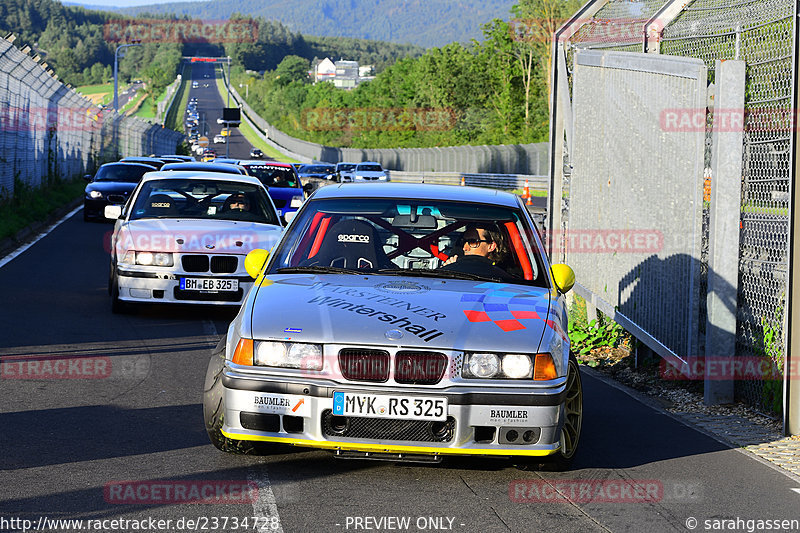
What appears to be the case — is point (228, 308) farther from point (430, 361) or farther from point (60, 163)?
point (60, 163)

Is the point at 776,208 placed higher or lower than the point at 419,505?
higher

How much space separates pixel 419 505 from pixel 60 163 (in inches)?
1305

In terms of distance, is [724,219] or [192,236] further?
[192,236]

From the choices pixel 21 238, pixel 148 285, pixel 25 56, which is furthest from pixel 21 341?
pixel 25 56

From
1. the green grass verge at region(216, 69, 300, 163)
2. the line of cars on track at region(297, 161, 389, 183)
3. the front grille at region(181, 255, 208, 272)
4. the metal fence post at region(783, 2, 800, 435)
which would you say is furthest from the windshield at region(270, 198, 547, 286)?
the green grass verge at region(216, 69, 300, 163)

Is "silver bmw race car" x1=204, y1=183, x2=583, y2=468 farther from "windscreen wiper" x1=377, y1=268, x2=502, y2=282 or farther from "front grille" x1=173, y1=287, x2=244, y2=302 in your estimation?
"front grille" x1=173, y1=287, x2=244, y2=302

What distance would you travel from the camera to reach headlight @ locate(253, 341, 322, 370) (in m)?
5.59

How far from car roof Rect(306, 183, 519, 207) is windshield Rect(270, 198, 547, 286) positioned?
0.17ft

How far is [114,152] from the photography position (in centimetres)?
5450

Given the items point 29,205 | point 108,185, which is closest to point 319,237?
point 29,205

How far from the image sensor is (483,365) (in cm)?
560

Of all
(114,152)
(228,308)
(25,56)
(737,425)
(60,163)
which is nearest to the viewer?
(737,425)

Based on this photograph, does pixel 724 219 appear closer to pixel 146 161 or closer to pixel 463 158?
pixel 146 161

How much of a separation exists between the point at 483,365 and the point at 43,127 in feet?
91.3
